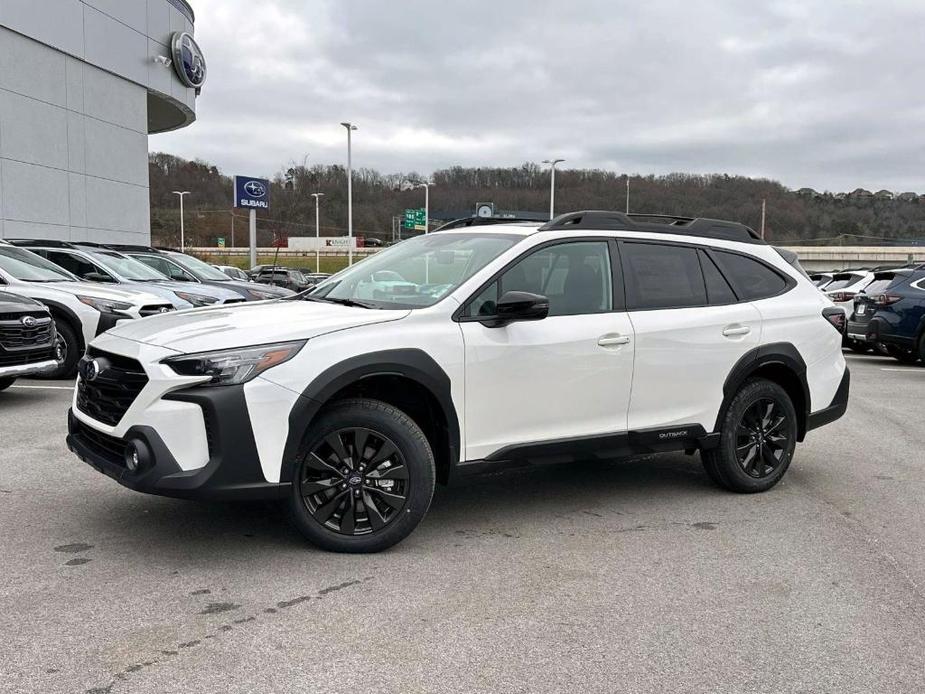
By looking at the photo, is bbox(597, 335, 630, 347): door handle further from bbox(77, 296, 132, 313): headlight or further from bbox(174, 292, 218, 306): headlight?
bbox(174, 292, 218, 306): headlight

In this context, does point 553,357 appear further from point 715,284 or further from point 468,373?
point 715,284

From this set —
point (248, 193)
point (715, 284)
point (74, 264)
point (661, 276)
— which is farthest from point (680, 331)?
point (248, 193)

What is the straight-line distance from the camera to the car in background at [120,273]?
38.8ft

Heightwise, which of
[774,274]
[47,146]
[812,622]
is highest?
[47,146]

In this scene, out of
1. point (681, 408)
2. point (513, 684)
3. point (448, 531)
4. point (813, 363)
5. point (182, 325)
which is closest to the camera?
point (513, 684)

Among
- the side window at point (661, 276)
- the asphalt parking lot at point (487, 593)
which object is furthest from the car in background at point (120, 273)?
the side window at point (661, 276)

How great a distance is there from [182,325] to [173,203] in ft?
311

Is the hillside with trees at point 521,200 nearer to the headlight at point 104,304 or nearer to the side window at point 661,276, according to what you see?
the headlight at point 104,304

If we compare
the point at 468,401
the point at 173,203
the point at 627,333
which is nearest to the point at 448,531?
the point at 468,401

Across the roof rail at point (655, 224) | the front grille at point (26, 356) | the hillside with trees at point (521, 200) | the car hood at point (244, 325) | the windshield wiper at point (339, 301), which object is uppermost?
the hillside with trees at point (521, 200)

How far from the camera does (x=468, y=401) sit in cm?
436

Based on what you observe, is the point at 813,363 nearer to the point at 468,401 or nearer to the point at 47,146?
the point at 468,401

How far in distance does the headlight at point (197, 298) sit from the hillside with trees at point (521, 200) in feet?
91.3

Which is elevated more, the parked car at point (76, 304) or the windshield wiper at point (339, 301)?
the windshield wiper at point (339, 301)
